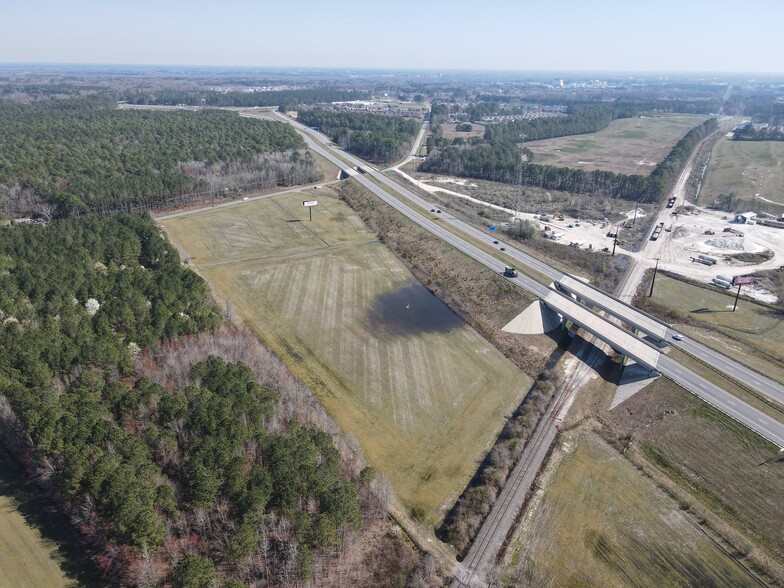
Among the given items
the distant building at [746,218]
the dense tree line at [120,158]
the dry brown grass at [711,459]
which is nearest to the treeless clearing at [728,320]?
the dry brown grass at [711,459]

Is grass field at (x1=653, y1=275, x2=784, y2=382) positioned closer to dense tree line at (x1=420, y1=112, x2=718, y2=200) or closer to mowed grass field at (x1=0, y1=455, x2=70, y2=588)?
dense tree line at (x1=420, y1=112, x2=718, y2=200)

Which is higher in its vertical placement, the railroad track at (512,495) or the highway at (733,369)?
the highway at (733,369)

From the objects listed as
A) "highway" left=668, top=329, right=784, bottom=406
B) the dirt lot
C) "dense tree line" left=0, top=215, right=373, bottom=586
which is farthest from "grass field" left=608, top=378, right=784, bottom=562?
the dirt lot

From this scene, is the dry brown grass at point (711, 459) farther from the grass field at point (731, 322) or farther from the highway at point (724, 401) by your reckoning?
the grass field at point (731, 322)

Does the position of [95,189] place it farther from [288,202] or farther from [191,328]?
[191,328]

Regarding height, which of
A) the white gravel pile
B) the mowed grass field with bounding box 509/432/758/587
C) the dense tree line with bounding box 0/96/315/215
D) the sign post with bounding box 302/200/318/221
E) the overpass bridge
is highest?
the dense tree line with bounding box 0/96/315/215
